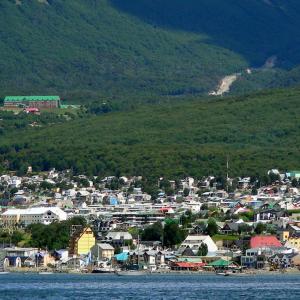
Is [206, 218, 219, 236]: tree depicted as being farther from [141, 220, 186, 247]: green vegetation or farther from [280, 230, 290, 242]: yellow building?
[280, 230, 290, 242]: yellow building

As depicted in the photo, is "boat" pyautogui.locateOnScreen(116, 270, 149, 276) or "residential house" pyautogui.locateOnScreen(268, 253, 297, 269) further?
"residential house" pyautogui.locateOnScreen(268, 253, 297, 269)

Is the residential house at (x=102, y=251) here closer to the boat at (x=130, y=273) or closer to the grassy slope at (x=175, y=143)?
the boat at (x=130, y=273)

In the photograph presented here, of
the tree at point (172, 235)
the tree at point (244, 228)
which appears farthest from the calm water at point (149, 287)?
the tree at point (244, 228)

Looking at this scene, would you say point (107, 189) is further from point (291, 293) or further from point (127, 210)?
point (291, 293)

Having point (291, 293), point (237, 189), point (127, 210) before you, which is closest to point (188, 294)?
point (291, 293)

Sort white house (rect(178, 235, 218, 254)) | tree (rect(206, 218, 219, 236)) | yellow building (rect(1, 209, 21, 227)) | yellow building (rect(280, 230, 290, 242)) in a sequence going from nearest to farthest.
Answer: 1. white house (rect(178, 235, 218, 254))
2. yellow building (rect(280, 230, 290, 242))
3. tree (rect(206, 218, 219, 236))
4. yellow building (rect(1, 209, 21, 227))

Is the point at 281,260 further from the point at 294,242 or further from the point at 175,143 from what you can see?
the point at 175,143

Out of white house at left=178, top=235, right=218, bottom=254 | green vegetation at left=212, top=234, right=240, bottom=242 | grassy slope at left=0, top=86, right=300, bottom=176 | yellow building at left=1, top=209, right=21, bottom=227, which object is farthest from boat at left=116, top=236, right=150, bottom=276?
grassy slope at left=0, top=86, right=300, bottom=176
